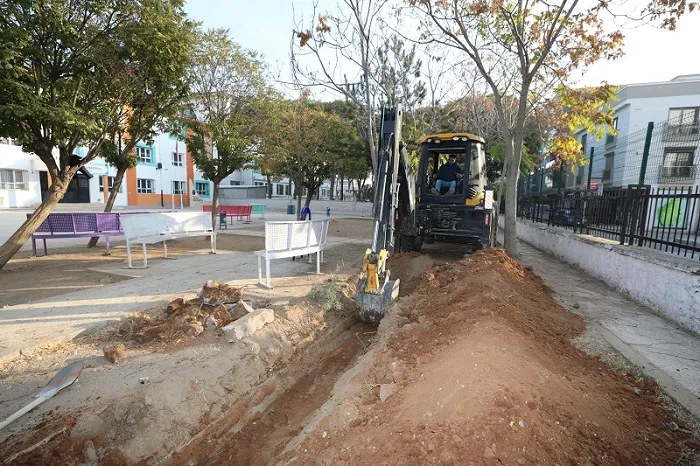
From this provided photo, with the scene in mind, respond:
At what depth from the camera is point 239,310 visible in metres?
4.77

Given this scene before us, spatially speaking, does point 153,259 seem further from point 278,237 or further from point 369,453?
point 369,453

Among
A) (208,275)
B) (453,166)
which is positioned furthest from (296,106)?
(208,275)

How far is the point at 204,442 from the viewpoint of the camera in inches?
115

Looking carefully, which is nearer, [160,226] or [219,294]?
[219,294]

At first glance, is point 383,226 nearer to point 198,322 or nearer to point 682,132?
point 198,322

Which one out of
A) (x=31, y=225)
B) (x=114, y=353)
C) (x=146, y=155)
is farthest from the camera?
(x=146, y=155)

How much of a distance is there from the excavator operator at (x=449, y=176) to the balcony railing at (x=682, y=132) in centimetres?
375

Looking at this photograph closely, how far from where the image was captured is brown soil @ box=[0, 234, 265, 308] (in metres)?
5.96

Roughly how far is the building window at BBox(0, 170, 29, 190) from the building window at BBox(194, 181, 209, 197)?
59.5 feet

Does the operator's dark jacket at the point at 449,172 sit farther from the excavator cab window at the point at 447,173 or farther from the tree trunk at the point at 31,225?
the tree trunk at the point at 31,225

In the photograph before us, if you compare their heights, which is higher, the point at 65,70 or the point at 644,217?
the point at 65,70

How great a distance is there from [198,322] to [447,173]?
21.8 ft

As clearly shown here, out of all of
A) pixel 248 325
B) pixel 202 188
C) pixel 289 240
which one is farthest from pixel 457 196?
pixel 202 188

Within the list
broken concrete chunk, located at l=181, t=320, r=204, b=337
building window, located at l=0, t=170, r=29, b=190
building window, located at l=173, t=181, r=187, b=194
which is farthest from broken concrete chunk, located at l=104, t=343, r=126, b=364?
building window, located at l=173, t=181, r=187, b=194
